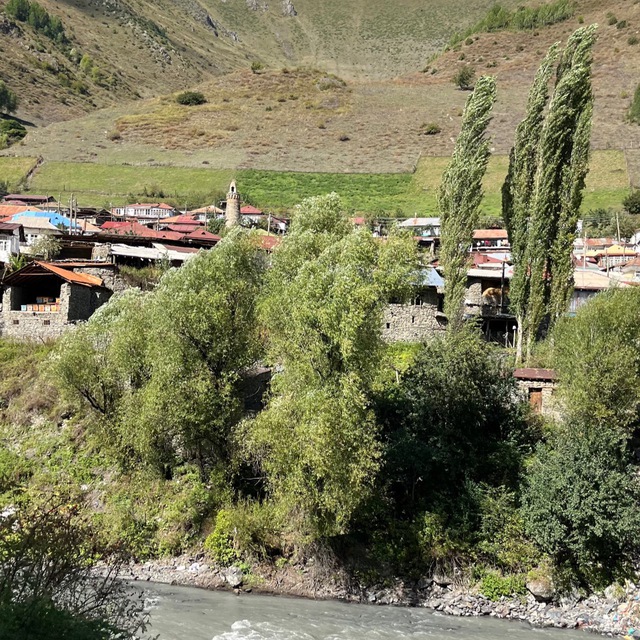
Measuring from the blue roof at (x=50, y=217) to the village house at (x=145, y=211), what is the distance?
1146cm

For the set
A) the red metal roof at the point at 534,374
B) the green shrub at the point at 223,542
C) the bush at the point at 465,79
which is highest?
the bush at the point at 465,79

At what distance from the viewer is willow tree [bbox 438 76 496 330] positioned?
99.4 feet

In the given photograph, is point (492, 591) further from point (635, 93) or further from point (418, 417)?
point (635, 93)

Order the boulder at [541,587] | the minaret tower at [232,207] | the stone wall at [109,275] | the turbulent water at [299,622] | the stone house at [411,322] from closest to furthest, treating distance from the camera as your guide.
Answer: the turbulent water at [299,622], the boulder at [541,587], the stone house at [411,322], the stone wall at [109,275], the minaret tower at [232,207]

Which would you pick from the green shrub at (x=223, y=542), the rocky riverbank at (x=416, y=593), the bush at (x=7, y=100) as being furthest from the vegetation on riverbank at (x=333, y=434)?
the bush at (x=7, y=100)

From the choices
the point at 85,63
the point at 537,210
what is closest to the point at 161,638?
the point at 537,210

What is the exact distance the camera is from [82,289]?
3344 cm

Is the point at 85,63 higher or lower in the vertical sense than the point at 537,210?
higher

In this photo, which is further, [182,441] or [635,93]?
[635,93]

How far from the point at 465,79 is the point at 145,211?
80.6m

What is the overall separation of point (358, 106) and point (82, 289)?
292 feet

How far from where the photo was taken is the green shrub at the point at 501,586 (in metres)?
20.3

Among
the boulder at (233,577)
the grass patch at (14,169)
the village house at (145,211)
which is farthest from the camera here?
the grass patch at (14,169)

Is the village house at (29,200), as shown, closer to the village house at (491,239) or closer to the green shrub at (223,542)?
the village house at (491,239)
